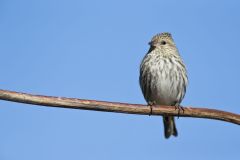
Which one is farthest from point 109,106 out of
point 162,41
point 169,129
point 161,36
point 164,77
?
point 161,36

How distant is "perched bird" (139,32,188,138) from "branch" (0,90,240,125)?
3.34 meters

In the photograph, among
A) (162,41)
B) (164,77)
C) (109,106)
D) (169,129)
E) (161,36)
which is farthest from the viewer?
(161,36)

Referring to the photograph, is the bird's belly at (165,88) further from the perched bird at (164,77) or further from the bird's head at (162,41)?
the bird's head at (162,41)

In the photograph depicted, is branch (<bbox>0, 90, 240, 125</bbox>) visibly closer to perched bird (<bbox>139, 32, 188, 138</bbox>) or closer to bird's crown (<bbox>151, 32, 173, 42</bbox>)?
perched bird (<bbox>139, 32, 188, 138</bbox>)

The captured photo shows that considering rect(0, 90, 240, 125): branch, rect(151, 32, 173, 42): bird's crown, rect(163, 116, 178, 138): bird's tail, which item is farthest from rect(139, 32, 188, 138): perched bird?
rect(0, 90, 240, 125): branch

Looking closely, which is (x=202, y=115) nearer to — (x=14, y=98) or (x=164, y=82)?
(x=14, y=98)

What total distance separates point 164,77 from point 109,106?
414cm

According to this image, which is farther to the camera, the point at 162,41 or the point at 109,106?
the point at 162,41

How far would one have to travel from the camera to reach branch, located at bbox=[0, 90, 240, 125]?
13.0 ft

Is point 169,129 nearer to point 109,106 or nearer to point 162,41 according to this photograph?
point 162,41

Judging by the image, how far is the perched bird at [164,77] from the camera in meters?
8.33

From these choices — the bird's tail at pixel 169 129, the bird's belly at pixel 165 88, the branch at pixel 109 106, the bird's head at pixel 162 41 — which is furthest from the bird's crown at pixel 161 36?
the branch at pixel 109 106

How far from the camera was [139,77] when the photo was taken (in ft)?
29.1

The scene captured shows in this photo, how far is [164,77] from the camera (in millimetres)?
8289
